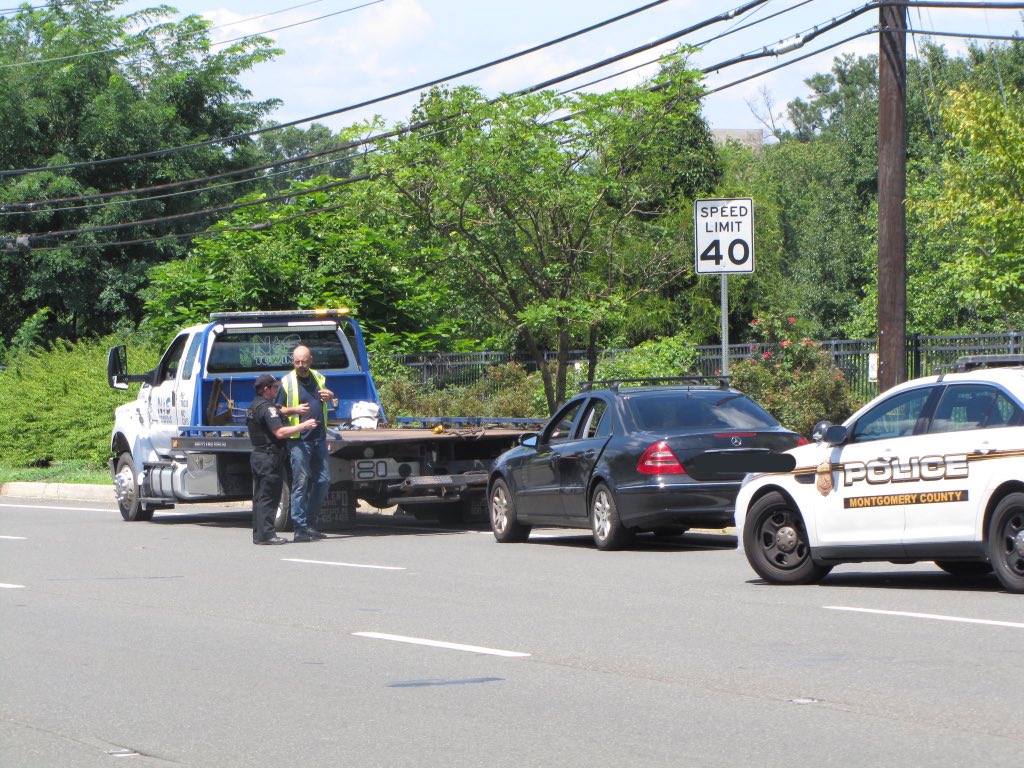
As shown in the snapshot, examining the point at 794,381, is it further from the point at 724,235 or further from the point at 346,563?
the point at 346,563

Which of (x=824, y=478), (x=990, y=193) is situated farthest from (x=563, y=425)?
(x=990, y=193)

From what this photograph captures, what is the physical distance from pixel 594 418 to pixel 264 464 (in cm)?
364

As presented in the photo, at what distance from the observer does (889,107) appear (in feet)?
55.5

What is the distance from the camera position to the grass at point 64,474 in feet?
93.7

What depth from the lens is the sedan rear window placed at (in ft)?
48.3

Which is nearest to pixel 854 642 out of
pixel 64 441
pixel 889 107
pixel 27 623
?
pixel 27 623

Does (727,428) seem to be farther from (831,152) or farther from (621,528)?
(831,152)

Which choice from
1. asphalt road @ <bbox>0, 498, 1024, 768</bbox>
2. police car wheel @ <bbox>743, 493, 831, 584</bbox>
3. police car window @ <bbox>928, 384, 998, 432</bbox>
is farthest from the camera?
police car wheel @ <bbox>743, 493, 831, 584</bbox>

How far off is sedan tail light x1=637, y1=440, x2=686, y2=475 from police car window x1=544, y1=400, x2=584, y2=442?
1.56 meters

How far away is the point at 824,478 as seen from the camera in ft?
37.5

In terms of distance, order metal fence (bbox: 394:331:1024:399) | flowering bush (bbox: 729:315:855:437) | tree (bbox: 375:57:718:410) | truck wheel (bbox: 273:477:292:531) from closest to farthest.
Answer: truck wheel (bbox: 273:477:292:531), metal fence (bbox: 394:331:1024:399), flowering bush (bbox: 729:315:855:437), tree (bbox: 375:57:718:410)

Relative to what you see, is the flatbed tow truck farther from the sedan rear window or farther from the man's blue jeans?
the sedan rear window

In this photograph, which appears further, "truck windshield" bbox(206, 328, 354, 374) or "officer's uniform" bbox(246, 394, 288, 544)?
Result: "truck windshield" bbox(206, 328, 354, 374)

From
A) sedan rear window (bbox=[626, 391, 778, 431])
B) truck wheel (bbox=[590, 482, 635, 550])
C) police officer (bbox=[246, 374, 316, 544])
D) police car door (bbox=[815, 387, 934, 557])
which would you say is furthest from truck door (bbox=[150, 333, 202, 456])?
police car door (bbox=[815, 387, 934, 557])
